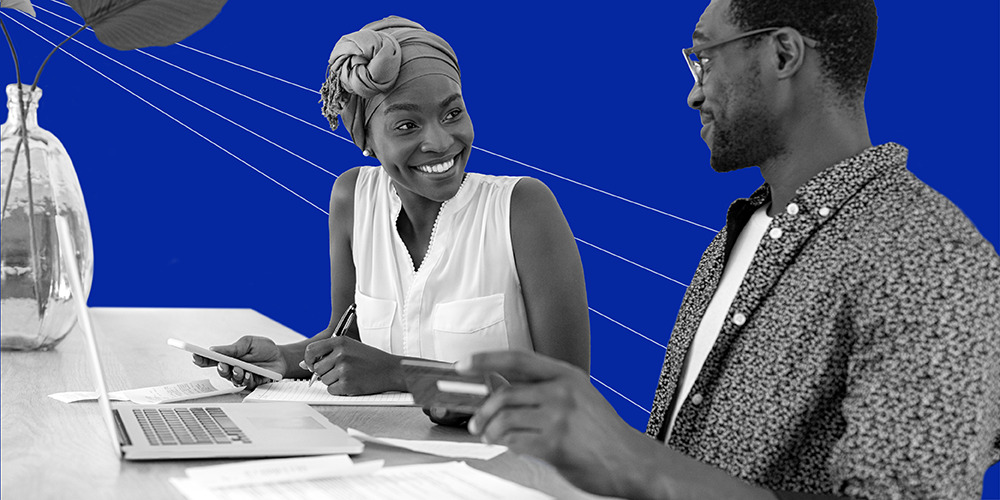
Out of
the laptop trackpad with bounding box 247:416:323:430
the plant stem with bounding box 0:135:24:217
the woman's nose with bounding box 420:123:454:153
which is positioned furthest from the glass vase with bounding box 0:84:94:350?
the woman's nose with bounding box 420:123:454:153

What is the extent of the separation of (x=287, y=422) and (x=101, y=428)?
0.83 ft

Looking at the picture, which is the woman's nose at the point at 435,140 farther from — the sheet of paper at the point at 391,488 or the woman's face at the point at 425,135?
the sheet of paper at the point at 391,488

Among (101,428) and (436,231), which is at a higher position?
(436,231)

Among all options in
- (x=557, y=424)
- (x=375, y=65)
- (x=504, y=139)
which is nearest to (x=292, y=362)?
(x=375, y=65)

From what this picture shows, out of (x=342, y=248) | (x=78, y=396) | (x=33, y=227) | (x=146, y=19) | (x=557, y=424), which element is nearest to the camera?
(x=557, y=424)

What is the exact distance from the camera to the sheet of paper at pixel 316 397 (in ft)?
5.11

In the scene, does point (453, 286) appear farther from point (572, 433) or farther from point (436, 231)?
point (572, 433)

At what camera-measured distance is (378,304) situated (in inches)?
86.5

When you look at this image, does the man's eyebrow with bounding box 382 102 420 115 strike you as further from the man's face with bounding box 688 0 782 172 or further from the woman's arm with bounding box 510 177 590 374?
the man's face with bounding box 688 0 782 172

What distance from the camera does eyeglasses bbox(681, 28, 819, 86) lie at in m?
1.20

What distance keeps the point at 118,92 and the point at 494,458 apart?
10.7 feet

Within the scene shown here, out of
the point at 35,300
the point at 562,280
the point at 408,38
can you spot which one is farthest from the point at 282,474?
the point at 408,38

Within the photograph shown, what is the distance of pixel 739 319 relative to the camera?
3.88 ft

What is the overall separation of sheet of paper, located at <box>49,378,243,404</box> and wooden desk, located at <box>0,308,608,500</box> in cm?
2
